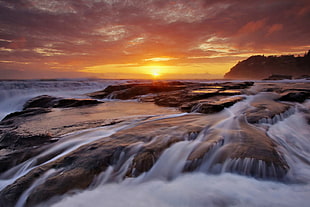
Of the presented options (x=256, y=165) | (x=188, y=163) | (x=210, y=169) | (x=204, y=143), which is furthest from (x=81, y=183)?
(x=256, y=165)

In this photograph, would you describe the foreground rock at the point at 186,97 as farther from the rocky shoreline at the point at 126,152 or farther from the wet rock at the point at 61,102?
the wet rock at the point at 61,102

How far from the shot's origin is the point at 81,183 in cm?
231

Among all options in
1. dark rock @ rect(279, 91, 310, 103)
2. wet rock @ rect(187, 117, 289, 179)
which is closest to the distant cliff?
dark rock @ rect(279, 91, 310, 103)

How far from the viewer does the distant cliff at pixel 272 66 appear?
7594 cm

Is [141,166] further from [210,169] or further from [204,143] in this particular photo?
[204,143]

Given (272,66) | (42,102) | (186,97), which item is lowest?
(42,102)

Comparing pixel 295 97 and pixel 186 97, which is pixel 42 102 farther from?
pixel 295 97

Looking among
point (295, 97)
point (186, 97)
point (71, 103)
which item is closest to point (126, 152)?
point (186, 97)

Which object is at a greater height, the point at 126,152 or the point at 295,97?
the point at 295,97

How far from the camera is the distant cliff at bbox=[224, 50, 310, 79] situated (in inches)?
2990

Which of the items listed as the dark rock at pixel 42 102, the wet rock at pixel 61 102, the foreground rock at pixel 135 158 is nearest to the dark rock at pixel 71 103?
the wet rock at pixel 61 102

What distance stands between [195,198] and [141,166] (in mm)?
966

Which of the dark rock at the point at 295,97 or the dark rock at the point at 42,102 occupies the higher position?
the dark rock at the point at 295,97

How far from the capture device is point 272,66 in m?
96.2
